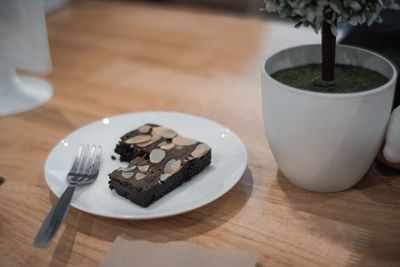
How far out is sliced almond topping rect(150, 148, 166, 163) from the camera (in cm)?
60

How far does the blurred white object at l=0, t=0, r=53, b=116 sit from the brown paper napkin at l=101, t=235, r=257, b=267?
451 millimetres

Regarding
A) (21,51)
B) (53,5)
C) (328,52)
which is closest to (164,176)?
(328,52)

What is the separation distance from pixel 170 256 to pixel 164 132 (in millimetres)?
222

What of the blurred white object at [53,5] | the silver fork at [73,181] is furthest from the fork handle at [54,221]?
the blurred white object at [53,5]

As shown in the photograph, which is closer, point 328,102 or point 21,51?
point 328,102

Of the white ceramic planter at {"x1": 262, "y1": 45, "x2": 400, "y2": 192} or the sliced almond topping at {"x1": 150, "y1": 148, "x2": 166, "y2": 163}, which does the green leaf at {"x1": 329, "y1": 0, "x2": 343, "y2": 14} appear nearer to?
the white ceramic planter at {"x1": 262, "y1": 45, "x2": 400, "y2": 192}

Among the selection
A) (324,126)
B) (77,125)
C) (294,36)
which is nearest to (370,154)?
(324,126)

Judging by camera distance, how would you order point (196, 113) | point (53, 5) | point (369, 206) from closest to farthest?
point (369, 206) → point (196, 113) → point (53, 5)

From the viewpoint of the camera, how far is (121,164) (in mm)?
664

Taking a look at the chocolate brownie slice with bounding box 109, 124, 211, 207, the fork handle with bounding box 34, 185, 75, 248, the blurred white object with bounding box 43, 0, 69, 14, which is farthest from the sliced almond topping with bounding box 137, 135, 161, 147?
the blurred white object with bounding box 43, 0, 69, 14

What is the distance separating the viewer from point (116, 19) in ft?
4.35

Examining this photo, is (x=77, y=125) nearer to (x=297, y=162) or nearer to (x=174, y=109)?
(x=174, y=109)

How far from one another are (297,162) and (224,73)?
0.45 metres

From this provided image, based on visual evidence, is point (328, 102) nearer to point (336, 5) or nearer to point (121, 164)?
point (336, 5)
